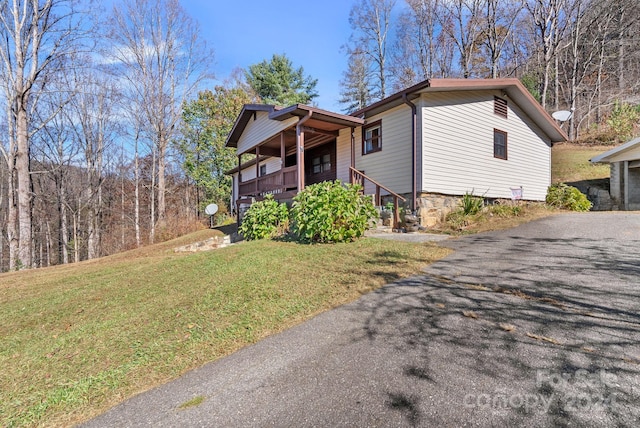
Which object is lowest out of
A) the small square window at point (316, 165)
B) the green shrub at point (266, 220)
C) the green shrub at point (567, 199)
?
the green shrub at point (266, 220)

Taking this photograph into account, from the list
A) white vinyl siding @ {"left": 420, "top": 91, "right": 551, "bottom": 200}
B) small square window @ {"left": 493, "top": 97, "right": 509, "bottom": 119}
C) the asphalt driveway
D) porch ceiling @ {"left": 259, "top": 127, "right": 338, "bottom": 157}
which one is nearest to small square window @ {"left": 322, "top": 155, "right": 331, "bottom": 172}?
porch ceiling @ {"left": 259, "top": 127, "right": 338, "bottom": 157}

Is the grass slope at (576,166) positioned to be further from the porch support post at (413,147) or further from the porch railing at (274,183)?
the porch railing at (274,183)

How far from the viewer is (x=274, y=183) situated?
10844mm

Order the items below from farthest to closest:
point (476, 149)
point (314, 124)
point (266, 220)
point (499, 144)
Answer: point (499, 144) < point (314, 124) < point (476, 149) < point (266, 220)

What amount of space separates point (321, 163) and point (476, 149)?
6.16 metres

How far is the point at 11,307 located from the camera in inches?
169

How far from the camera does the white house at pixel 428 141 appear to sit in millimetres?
8773

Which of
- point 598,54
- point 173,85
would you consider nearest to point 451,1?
point 598,54

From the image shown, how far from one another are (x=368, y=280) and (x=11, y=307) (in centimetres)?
518

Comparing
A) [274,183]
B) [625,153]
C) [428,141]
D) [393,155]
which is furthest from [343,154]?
[625,153]

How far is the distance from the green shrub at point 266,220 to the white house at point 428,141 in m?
1.18

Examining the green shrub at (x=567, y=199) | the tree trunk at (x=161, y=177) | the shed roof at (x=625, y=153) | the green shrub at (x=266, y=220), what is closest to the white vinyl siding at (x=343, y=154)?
the green shrub at (x=266, y=220)

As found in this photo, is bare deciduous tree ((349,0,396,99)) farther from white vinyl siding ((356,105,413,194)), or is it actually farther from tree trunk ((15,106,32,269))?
tree trunk ((15,106,32,269))

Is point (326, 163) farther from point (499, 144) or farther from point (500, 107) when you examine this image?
point (500, 107)
